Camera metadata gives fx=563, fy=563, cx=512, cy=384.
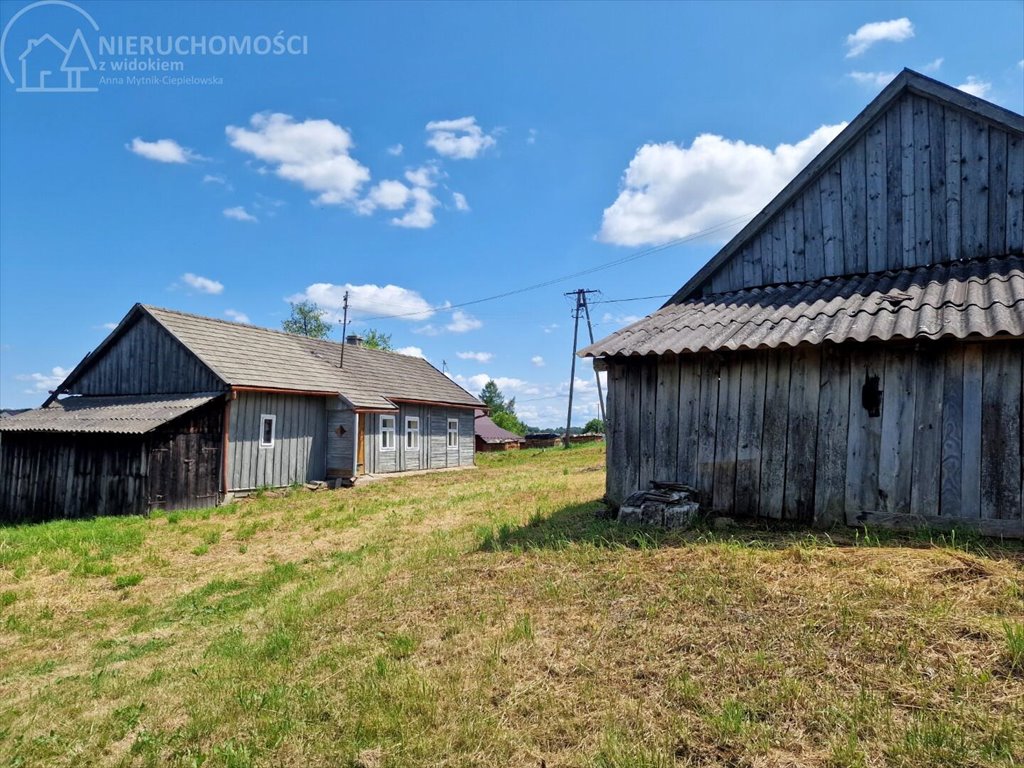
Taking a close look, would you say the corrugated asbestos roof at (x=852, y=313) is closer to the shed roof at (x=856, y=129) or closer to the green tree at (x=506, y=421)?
the shed roof at (x=856, y=129)

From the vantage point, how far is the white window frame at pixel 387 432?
77.4 feet

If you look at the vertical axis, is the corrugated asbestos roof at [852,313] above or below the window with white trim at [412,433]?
above

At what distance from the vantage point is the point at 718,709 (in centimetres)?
340

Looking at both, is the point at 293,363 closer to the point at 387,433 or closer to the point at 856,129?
the point at 387,433

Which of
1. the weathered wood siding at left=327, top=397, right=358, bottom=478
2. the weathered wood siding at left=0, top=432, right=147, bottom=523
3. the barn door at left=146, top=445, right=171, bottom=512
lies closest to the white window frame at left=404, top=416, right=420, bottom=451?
the weathered wood siding at left=327, top=397, right=358, bottom=478

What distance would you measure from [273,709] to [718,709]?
3015 millimetres

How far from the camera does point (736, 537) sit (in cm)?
670

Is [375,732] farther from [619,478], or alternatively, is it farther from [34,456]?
[34,456]

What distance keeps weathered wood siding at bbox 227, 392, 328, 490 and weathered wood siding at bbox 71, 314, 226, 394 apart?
1396 mm

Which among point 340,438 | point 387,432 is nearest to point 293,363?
point 340,438

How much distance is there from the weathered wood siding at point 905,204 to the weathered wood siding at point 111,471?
49.5 ft

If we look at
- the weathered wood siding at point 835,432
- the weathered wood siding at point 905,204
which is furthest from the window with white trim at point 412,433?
the weathered wood siding at point 905,204

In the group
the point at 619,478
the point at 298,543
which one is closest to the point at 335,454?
the point at 298,543

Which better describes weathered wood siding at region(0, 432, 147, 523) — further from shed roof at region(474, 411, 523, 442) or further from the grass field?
shed roof at region(474, 411, 523, 442)
